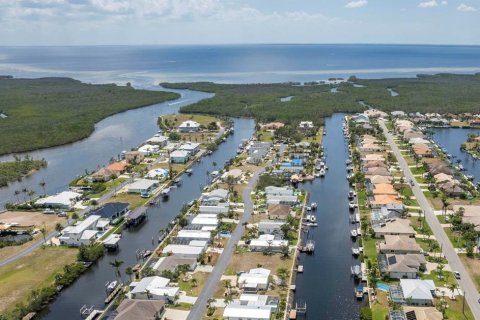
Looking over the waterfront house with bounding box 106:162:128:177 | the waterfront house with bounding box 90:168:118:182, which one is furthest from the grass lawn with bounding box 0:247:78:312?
the waterfront house with bounding box 106:162:128:177

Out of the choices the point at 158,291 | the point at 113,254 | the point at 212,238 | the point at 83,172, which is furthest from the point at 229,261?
the point at 83,172

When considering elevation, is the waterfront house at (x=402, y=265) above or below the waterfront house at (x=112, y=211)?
above

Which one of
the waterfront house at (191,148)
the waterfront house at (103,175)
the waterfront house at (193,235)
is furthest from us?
the waterfront house at (191,148)

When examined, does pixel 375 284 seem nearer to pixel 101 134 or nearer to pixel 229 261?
pixel 229 261

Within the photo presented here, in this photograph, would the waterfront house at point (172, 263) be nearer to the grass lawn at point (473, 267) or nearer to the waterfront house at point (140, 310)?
the waterfront house at point (140, 310)

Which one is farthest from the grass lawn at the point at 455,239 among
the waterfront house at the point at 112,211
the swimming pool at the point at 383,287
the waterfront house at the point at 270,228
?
the waterfront house at the point at 112,211

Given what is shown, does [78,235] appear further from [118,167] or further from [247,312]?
[118,167]

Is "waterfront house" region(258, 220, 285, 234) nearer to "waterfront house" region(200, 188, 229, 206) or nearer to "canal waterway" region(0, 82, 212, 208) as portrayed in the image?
"waterfront house" region(200, 188, 229, 206)
